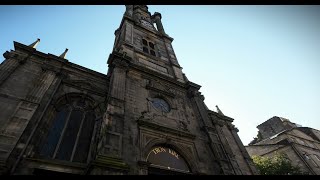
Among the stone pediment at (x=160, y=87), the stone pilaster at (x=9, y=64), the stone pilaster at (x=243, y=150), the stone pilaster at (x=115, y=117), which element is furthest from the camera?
the stone pediment at (x=160, y=87)

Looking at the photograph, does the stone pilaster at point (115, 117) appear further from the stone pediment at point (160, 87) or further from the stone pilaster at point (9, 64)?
the stone pilaster at point (9, 64)

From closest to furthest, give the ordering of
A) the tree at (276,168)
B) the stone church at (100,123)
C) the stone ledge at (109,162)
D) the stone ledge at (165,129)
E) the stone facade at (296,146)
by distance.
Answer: the stone ledge at (109,162), the stone church at (100,123), the stone ledge at (165,129), the tree at (276,168), the stone facade at (296,146)

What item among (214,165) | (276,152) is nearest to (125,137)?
(214,165)

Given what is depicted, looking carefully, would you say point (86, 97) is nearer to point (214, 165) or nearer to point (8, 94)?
point (8, 94)

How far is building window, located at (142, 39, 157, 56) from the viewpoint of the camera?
18839 mm

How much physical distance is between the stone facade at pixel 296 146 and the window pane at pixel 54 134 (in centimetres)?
2677

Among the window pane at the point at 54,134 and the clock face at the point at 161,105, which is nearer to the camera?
the window pane at the point at 54,134

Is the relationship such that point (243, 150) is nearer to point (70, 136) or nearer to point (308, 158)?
point (70, 136)

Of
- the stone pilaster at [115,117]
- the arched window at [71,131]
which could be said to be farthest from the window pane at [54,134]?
the stone pilaster at [115,117]

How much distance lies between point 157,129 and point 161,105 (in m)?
2.51

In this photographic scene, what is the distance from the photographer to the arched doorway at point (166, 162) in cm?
941

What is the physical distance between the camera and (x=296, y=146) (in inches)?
1060

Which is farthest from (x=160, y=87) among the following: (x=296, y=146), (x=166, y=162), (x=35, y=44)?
(x=296, y=146)

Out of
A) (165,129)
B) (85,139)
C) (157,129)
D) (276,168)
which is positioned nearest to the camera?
(85,139)
